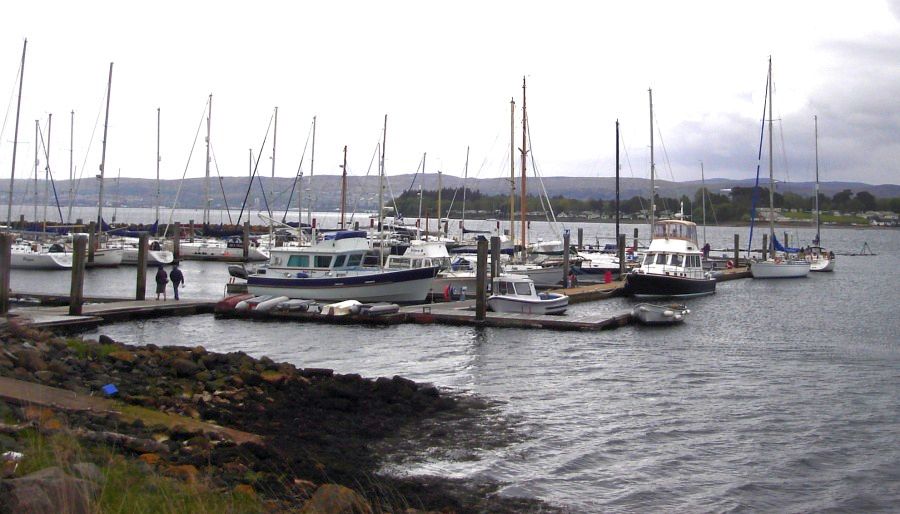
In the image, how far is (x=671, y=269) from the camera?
49.5 m

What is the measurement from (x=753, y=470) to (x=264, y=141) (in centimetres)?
6826

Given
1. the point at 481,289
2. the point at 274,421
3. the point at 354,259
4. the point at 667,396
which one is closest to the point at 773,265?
the point at 354,259

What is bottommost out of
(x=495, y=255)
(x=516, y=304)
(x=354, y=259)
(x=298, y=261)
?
(x=516, y=304)

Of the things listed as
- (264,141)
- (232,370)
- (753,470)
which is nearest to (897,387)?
(753,470)

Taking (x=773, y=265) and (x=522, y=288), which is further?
(x=773, y=265)

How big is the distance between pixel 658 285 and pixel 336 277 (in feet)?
57.2

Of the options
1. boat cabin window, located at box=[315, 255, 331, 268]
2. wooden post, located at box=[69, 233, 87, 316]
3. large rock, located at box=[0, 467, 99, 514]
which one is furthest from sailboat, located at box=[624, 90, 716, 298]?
large rock, located at box=[0, 467, 99, 514]

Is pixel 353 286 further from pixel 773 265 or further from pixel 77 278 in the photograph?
pixel 773 265

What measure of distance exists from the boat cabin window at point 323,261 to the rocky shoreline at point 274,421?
18944 mm

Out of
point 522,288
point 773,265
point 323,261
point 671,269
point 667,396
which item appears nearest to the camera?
point 667,396

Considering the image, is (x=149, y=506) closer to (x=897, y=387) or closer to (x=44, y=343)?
(x=44, y=343)

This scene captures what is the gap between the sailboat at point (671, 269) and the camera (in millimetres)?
47438

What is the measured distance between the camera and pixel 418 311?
3512 centimetres

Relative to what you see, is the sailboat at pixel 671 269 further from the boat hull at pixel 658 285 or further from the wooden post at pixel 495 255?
the wooden post at pixel 495 255
